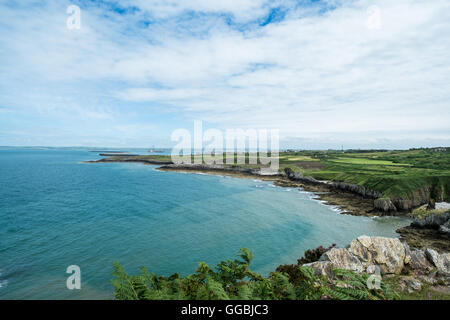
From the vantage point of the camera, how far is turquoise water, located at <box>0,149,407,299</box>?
20819mm

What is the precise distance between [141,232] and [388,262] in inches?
Answer: 1105

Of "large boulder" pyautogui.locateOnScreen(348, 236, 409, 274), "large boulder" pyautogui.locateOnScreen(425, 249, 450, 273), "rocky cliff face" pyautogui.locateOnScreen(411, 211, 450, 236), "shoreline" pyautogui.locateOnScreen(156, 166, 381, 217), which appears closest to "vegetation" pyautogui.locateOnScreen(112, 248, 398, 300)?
"large boulder" pyautogui.locateOnScreen(348, 236, 409, 274)

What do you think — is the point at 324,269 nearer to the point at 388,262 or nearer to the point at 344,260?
the point at 344,260

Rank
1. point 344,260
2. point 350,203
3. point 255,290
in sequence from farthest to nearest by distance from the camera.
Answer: point 350,203, point 344,260, point 255,290

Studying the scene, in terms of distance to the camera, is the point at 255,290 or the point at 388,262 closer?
the point at 255,290

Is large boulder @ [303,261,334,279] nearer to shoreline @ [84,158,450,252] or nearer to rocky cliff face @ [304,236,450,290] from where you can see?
rocky cliff face @ [304,236,450,290]

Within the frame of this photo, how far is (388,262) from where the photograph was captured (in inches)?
733

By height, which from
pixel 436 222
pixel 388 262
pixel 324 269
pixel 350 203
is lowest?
pixel 350 203

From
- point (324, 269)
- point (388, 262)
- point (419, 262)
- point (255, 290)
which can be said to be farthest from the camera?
point (419, 262)

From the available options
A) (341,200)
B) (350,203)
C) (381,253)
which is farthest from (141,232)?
(341,200)

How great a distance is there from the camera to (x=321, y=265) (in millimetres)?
16656

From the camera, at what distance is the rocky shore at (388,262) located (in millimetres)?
15672
